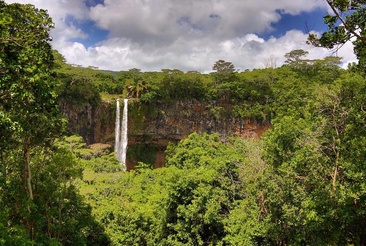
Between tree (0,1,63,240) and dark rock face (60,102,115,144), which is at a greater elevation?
tree (0,1,63,240)

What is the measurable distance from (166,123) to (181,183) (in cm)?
2183

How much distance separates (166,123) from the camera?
33.7 metres

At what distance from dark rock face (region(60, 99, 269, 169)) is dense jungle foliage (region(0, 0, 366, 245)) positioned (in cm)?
1334

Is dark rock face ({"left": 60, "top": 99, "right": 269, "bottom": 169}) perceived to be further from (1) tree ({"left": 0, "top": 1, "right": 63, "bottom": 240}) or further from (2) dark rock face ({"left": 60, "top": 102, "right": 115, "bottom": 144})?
(1) tree ({"left": 0, "top": 1, "right": 63, "bottom": 240})

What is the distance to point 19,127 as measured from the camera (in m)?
5.30

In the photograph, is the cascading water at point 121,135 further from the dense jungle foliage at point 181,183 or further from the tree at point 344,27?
the tree at point 344,27

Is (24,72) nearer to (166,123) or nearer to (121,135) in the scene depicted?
(121,135)

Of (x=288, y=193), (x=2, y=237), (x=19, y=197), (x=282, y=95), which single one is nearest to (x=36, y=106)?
(x=2, y=237)

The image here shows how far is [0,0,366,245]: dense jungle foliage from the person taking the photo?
6.15m

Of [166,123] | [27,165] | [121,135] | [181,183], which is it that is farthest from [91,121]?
[27,165]

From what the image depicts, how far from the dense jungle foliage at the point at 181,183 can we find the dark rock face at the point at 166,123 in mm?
13336

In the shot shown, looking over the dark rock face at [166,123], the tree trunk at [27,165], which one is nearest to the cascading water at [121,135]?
the dark rock face at [166,123]

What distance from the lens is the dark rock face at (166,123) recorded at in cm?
3123

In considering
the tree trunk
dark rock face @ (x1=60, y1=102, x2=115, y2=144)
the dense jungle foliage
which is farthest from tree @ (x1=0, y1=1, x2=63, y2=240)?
dark rock face @ (x1=60, y1=102, x2=115, y2=144)
